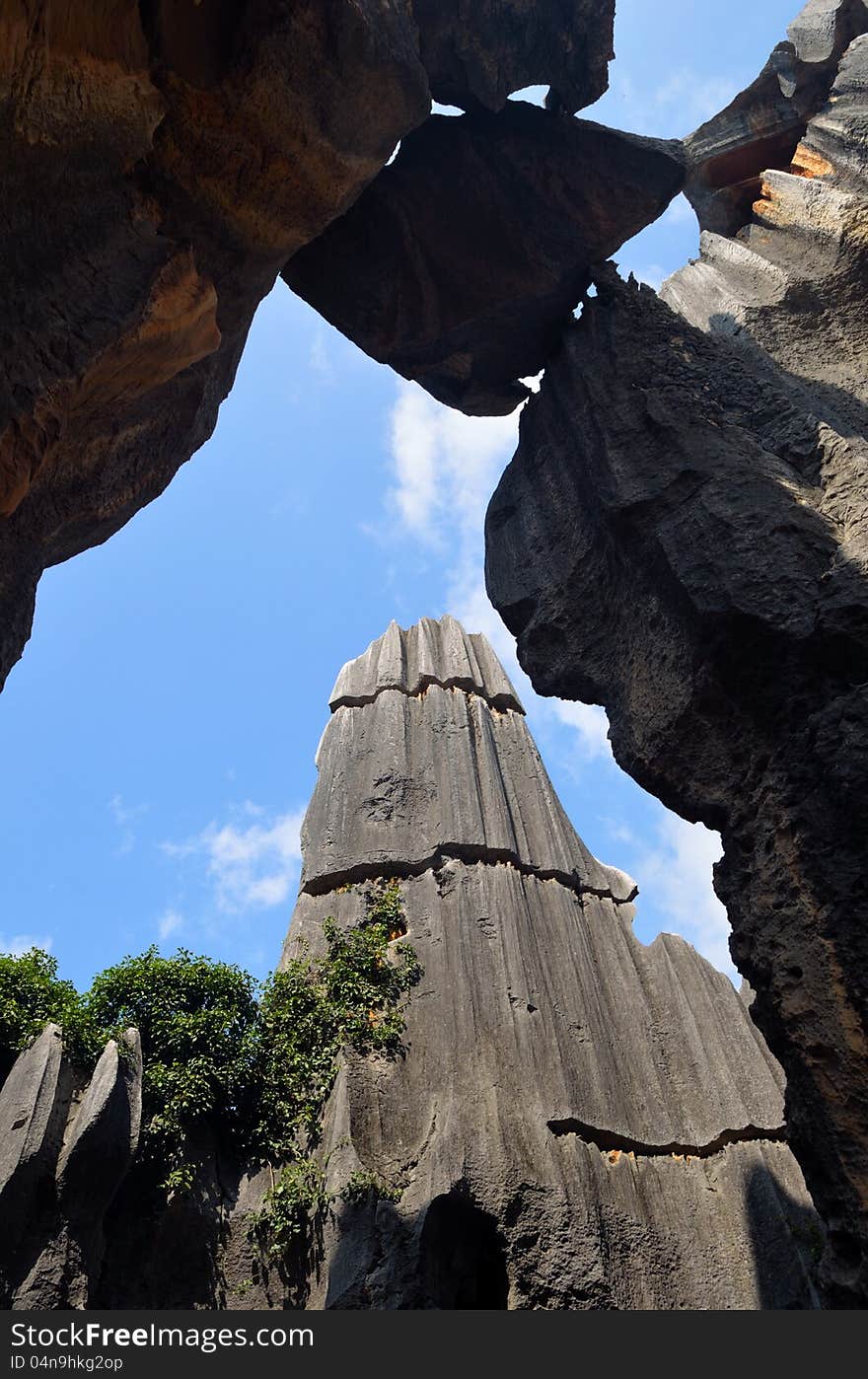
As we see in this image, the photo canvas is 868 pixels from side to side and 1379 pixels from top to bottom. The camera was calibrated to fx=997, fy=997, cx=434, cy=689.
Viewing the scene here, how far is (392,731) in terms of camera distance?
20.0 m

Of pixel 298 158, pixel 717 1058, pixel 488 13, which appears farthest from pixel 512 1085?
pixel 488 13

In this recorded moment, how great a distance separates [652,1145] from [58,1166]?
7.85 m

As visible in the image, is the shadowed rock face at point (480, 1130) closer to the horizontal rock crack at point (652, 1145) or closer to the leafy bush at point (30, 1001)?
the horizontal rock crack at point (652, 1145)

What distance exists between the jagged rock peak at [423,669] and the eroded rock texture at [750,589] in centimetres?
1177

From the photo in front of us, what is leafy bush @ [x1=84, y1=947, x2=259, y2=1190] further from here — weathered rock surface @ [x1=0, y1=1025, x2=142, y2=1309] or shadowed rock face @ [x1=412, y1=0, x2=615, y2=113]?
shadowed rock face @ [x1=412, y1=0, x2=615, y2=113]

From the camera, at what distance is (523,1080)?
13484 millimetres

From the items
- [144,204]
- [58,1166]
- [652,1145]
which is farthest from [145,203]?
[652,1145]

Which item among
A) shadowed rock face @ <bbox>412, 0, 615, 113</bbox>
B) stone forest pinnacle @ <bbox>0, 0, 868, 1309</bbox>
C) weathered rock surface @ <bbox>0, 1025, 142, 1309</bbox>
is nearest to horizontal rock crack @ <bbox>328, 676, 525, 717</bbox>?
stone forest pinnacle @ <bbox>0, 0, 868, 1309</bbox>

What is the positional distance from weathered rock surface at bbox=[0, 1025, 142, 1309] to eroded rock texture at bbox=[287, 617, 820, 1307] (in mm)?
2659

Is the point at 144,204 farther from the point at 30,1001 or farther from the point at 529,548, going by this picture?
the point at 30,1001

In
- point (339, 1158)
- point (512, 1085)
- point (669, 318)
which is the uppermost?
point (669, 318)

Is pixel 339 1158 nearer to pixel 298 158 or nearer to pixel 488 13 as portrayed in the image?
pixel 298 158

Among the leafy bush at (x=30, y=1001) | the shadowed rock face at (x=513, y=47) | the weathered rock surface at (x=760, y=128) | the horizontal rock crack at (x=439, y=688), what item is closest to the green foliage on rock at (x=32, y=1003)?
the leafy bush at (x=30, y=1001)

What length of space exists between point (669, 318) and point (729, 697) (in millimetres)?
4347
